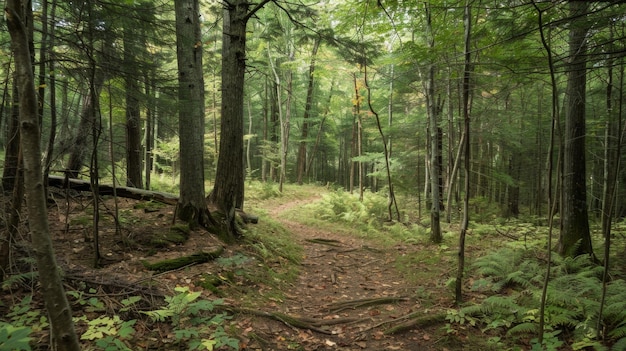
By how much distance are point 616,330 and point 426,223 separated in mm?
8149

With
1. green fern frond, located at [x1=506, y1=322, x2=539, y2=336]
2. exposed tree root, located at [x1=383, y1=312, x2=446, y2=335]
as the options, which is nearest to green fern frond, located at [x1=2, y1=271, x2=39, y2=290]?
exposed tree root, located at [x1=383, y1=312, x2=446, y2=335]

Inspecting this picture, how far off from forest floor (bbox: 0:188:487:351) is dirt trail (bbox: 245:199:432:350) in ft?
0.06

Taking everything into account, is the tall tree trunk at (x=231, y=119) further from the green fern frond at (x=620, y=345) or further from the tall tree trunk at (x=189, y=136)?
the green fern frond at (x=620, y=345)

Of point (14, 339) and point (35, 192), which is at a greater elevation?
point (35, 192)

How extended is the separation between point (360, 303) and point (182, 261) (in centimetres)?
289

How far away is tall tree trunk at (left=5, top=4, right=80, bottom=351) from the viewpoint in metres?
1.78

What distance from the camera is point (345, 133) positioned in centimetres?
3325

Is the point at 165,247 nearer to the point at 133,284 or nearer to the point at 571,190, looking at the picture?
the point at 133,284

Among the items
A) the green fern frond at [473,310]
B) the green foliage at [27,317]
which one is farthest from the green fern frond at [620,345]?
the green foliage at [27,317]

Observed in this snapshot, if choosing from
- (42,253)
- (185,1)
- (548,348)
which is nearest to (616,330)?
(548,348)

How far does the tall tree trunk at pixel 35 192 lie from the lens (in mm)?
1779

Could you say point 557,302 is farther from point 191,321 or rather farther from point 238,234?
point 238,234

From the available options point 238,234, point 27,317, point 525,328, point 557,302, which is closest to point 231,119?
point 238,234

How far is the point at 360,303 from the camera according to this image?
515cm
